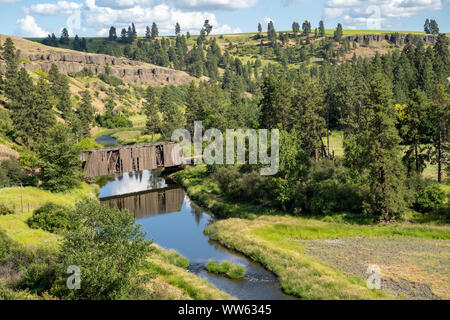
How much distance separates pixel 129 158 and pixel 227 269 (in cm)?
3941

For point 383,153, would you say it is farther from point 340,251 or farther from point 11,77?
point 11,77

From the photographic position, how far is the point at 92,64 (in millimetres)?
173625

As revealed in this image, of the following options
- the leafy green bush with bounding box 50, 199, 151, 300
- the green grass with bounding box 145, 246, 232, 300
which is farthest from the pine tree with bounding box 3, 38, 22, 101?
the leafy green bush with bounding box 50, 199, 151, 300

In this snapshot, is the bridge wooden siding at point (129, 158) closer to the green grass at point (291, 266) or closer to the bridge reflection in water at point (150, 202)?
the bridge reflection in water at point (150, 202)

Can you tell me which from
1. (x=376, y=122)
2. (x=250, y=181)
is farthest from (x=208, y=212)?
(x=376, y=122)

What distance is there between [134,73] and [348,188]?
15327 cm

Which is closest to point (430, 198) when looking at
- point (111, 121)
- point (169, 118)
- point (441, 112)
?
point (441, 112)

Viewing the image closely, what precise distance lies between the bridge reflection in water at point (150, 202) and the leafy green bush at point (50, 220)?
44.4 feet

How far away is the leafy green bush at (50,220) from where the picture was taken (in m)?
41.3

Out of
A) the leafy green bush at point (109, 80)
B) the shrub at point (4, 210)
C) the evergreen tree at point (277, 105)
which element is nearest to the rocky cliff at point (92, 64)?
the leafy green bush at point (109, 80)

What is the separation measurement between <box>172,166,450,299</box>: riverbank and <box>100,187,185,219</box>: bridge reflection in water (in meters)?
10.1

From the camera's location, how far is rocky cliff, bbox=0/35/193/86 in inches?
6206
